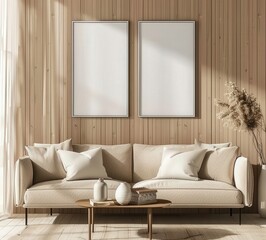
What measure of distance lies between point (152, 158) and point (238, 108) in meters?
1.08

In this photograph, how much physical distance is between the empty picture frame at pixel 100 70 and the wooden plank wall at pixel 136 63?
0.26 feet

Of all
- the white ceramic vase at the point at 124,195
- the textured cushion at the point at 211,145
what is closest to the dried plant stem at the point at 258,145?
the textured cushion at the point at 211,145

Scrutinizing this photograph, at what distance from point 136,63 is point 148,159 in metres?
1.14

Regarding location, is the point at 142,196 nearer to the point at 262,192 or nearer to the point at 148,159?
the point at 148,159

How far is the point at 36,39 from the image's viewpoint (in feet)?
21.3

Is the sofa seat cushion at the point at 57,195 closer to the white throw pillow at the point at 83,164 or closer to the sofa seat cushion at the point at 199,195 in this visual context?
the white throw pillow at the point at 83,164

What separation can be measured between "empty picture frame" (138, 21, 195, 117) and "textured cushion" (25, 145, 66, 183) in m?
1.15

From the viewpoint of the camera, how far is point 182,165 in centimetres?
583

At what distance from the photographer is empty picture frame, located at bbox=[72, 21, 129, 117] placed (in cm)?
648

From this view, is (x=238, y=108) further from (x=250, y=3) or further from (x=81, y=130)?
(x=81, y=130)

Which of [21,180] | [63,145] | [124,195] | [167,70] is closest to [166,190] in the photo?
[124,195]

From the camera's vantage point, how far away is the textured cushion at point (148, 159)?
614cm

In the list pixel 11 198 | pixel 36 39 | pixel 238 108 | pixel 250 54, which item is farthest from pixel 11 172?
pixel 250 54

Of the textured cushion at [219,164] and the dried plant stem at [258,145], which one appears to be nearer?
the textured cushion at [219,164]
